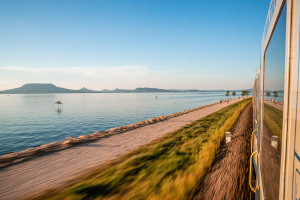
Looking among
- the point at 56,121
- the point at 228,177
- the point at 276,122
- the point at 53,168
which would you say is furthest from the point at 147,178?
the point at 56,121

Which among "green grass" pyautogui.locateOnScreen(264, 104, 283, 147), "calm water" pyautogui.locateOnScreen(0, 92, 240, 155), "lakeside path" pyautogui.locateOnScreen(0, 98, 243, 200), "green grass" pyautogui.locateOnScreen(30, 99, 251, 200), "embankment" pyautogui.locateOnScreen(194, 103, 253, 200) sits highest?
"green grass" pyautogui.locateOnScreen(264, 104, 283, 147)

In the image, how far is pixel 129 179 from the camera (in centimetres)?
456

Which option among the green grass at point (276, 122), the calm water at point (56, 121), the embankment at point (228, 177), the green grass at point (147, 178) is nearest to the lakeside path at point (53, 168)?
the green grass at point (147, 178)

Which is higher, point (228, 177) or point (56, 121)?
point (228, 177)

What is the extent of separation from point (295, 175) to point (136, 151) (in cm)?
680

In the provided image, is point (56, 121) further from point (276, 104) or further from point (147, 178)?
point (276, 104)

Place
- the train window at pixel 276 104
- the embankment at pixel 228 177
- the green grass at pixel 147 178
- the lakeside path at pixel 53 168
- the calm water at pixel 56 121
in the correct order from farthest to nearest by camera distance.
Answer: the calm water at pixel 56 121, the lakeside path at pixel 53 168, the green grass at pixel 147 178, the embankment at pixel 228 177, the train window at pixel 276 104

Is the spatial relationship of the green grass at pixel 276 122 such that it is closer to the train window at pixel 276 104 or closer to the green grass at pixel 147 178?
the train window at pixel 276 104

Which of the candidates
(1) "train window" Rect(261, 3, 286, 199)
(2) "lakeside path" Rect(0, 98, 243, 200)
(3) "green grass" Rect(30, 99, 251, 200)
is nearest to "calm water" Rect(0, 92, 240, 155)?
(2) "lakeside path" Rect(0, 98, 243, 200)

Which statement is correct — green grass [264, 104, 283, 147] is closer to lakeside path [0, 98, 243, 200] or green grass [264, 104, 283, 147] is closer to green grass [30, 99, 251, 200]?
green grass [30, 99, 251, 200]

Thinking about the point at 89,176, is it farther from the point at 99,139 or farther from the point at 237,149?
the point at 237,149

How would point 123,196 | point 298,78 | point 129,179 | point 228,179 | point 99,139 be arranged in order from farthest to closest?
point 99,139 → point 129,179 → point 228,179 → point 123,196 → point 298,78

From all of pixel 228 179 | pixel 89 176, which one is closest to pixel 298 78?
pixel 228 179

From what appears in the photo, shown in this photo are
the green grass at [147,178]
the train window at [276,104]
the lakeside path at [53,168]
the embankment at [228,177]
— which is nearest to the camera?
the train window at [276,104]
